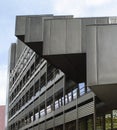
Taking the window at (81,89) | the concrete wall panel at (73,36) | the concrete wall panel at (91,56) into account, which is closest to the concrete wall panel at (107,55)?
the concrete wall panel at (91,56)

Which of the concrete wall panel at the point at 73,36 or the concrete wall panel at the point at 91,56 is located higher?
the concrete wall panel at the point at 73,36

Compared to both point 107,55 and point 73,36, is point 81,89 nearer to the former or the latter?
point 73,36

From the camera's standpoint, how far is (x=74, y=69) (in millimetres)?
30375

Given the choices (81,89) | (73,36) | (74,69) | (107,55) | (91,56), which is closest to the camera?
(107,55)

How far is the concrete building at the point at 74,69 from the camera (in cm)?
2270

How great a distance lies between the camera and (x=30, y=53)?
63188mm

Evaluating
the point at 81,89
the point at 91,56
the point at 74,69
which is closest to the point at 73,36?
the point at 91,56

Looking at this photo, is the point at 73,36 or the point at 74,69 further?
the point at 74,69

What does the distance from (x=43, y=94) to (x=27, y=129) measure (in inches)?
518

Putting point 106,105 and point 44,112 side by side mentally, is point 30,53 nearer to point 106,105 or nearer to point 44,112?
point 44,112

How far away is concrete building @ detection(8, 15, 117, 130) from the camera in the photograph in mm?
22703

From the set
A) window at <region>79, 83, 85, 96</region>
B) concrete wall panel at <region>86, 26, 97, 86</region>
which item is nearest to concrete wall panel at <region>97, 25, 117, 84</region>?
concrete wall panel at <region>86, 26, 97, 86</region>

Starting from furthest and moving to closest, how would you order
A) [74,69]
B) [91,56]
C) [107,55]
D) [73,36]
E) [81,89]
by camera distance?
[81,89] < [74,69] < [73,36] < [91,56] < [107,55]

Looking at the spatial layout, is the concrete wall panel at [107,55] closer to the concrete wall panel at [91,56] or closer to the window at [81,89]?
the concrete wall panel at [91,56]
